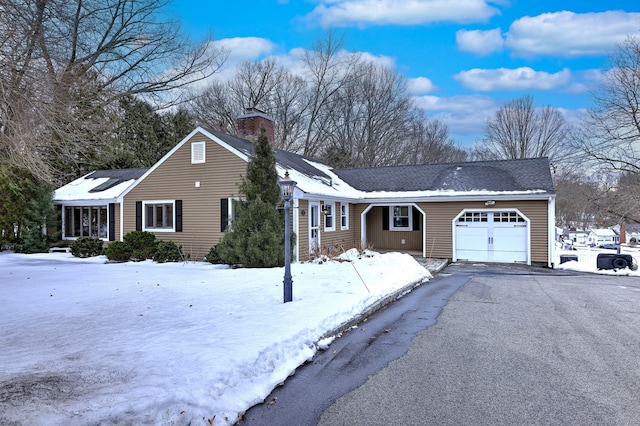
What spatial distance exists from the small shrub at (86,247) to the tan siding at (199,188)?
3.00 metres

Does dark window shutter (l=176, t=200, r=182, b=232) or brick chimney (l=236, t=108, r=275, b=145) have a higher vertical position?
brick chimney (l=236, t=108, r=275, b=145)

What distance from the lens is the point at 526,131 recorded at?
37031mm

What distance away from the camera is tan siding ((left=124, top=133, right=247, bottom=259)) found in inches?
581

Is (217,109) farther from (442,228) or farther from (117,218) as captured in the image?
(442,228)

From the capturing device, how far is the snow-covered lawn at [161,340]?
132 inches

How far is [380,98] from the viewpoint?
32.5 m

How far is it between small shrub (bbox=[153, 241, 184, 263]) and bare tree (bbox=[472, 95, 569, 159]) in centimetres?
3173

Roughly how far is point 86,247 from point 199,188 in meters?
5.63

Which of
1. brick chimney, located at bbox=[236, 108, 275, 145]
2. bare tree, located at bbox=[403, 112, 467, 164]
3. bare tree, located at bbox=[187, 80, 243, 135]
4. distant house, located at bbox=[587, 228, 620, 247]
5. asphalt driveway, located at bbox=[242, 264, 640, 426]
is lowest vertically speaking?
distant house, located at bbox=[587, 228, 620, 247]

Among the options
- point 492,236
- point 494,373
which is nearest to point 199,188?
point 492,236

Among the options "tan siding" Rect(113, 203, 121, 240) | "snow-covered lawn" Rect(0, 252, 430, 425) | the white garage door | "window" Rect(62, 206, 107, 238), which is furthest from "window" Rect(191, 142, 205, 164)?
the white garage door

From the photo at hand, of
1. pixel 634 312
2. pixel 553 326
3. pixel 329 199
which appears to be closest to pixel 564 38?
pixel 329 199

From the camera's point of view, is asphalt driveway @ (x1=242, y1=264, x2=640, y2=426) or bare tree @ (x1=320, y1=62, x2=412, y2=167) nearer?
asphalt driveway @ (x1=242, y1=264, x2=640, y2=426)

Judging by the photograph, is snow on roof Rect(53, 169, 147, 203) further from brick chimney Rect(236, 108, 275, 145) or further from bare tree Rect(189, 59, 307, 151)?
bare tree Rect(189, 59, 307, 151)
